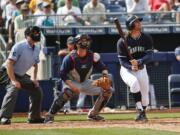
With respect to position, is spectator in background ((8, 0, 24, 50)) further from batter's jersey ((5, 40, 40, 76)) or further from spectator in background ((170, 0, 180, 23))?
batter's jersey ((5, 40, 40, 76))

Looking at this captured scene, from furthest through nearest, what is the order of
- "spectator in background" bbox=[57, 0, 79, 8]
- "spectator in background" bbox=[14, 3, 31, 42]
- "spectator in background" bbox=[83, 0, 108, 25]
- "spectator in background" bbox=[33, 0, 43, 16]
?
"spectator in background" bbox=[57, 0, 79, 8], "spectator in background" bbox=[33, 0, 43, 16], "spectator in background" bbox=[83, 0, 108, 25], "spectator in background" bbox=[14, 3, 31, 42]

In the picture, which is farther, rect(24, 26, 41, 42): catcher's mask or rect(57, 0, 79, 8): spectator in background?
rect(57, 0, 79, 8): spectator in background

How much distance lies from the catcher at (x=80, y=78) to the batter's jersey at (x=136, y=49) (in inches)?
17.5

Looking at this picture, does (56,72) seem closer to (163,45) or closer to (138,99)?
(163,45)

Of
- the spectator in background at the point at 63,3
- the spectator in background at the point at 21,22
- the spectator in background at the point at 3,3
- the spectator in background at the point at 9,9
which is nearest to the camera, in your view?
the spectator in background at the point at 21,22

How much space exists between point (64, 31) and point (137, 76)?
682cm

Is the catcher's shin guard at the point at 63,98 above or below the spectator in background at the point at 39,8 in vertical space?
below

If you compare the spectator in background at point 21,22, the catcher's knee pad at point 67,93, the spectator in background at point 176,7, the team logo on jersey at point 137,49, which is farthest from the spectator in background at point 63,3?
the catcher's knee pad at point 67,93

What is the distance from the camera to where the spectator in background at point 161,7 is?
65.8 ft

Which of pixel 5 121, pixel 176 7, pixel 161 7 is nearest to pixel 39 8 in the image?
pixel 161 7

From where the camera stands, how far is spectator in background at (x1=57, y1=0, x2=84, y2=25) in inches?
770

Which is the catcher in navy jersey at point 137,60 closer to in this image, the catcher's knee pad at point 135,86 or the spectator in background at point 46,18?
the catcher's knee pad at point 135,86

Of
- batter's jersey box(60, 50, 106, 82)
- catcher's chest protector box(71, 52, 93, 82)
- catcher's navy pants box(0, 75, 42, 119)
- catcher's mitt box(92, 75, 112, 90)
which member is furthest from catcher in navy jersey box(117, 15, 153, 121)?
catcher's navy pants box(0, 75, 42, 119)

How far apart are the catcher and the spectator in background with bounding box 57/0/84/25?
636 centimetres
